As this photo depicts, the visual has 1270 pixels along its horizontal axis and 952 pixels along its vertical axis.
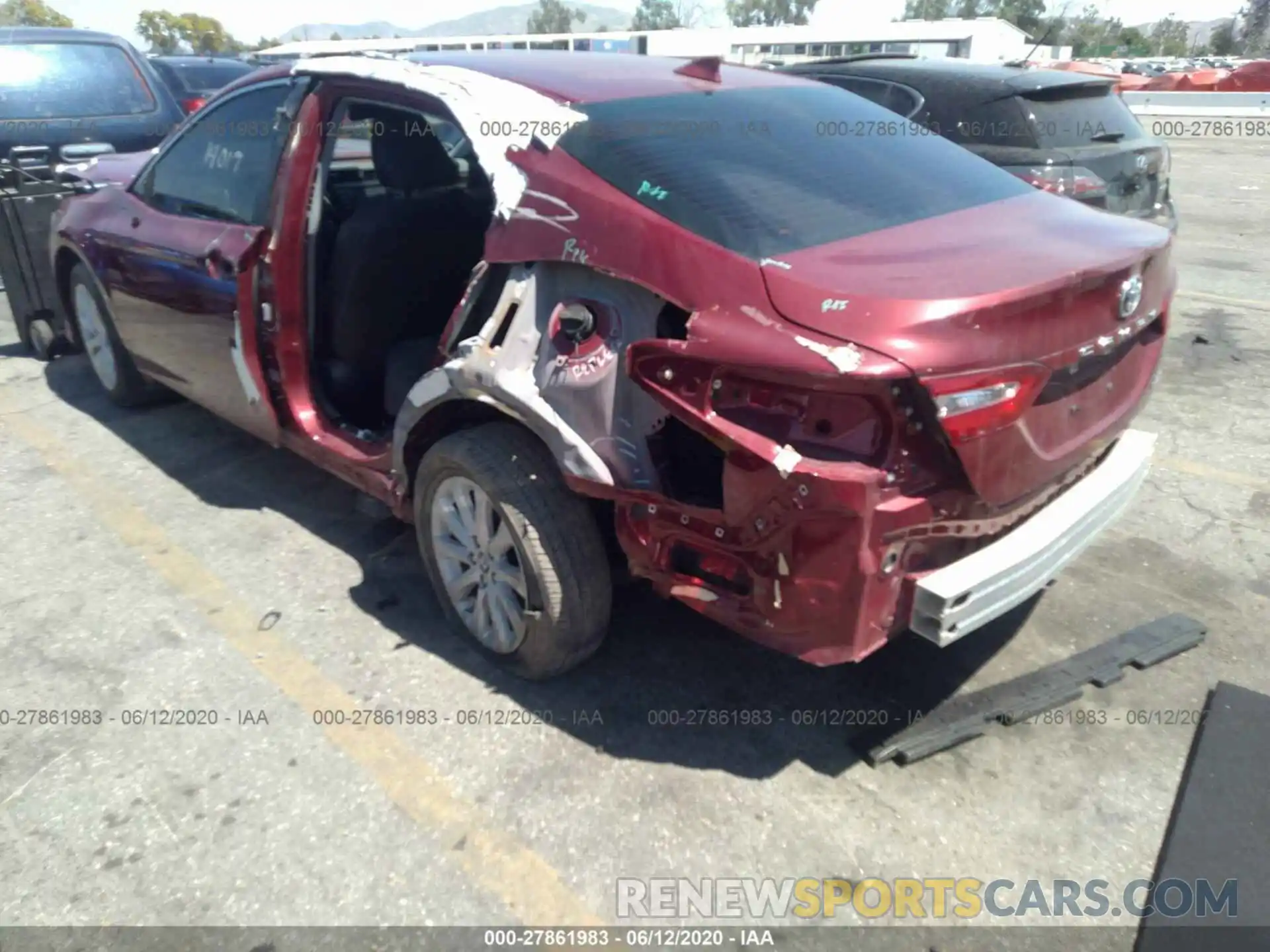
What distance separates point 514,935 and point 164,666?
1571 millimetres

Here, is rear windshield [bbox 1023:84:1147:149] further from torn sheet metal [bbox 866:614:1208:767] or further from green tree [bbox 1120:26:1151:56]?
green tree [bbox 1120:26:1151:56]

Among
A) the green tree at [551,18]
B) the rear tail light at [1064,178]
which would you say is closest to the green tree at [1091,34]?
the green tree at [551,18]

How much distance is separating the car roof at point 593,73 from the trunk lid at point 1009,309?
0.99 metres

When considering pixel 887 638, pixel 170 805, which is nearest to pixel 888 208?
pixel 887 638

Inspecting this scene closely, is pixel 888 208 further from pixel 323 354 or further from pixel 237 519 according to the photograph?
pixel 237 519

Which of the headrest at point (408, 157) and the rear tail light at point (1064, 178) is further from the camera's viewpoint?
the rear tail light at point (1064, 178)

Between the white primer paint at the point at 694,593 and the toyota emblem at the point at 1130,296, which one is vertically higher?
the toyota emblem at the point at 1130,296

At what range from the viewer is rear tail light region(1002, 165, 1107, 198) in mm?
5695

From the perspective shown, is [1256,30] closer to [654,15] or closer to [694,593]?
[654,15]

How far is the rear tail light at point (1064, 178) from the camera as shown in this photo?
5.70 m

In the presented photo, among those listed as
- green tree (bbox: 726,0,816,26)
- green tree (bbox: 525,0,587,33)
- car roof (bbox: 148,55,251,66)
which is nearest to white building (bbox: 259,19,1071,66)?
car roof (bbox: 148,55,251,66)

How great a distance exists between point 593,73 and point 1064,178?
12.1 ft

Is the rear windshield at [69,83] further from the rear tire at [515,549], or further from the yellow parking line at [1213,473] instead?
the yellow parking line at [1213,473]

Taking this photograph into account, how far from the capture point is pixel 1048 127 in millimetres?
5836
